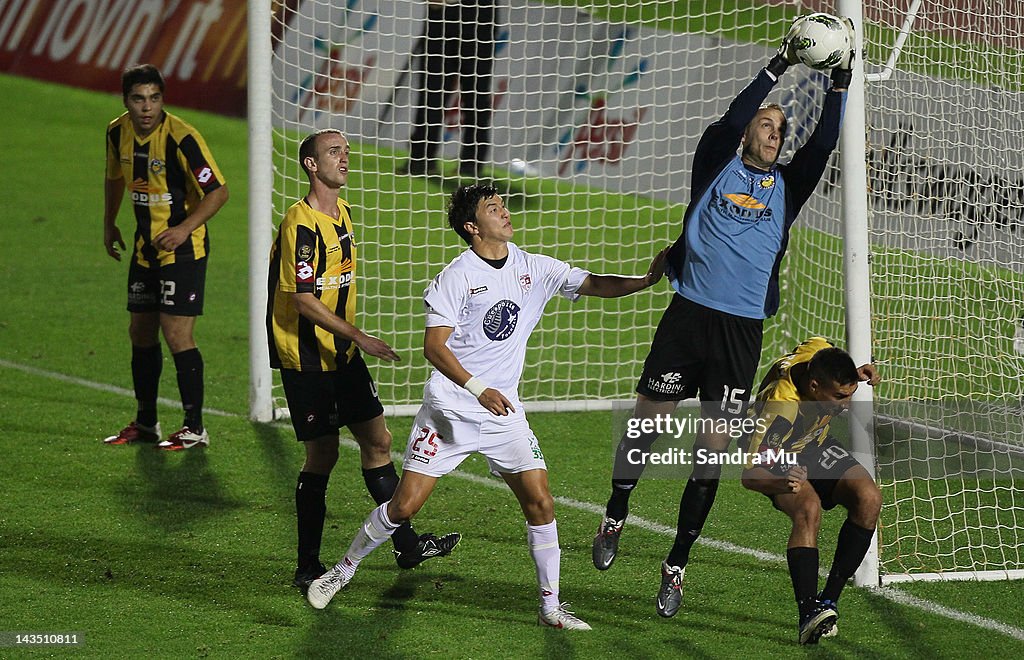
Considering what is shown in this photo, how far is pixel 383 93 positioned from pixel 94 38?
25.3 feet

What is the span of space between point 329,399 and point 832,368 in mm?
2028

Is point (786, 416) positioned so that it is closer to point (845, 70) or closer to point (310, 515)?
point (845, 70)

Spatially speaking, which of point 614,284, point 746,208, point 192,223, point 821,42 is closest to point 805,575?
point 614,284

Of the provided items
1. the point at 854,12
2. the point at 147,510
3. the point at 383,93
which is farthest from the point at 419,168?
the point at 854,12

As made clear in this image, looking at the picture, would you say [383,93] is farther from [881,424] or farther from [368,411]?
[368,411]

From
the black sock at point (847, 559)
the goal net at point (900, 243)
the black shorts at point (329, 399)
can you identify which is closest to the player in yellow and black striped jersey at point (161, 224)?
the goal net at point (900, 243)

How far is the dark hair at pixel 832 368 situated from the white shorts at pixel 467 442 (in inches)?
42.2

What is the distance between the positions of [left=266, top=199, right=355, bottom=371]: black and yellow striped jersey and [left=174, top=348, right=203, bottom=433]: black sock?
81.8 inches

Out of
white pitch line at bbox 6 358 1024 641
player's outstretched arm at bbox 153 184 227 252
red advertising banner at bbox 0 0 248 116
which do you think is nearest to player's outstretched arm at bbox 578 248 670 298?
white pitch line at bbox 6 358 1024 641

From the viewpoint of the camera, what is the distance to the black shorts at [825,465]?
488cm

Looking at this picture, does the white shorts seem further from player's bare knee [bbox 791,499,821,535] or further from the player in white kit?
player's bare knee [bbox 791,499,821,535]

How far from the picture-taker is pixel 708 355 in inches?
202

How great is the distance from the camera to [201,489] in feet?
21.8

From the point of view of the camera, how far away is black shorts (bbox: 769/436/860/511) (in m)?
4.88
